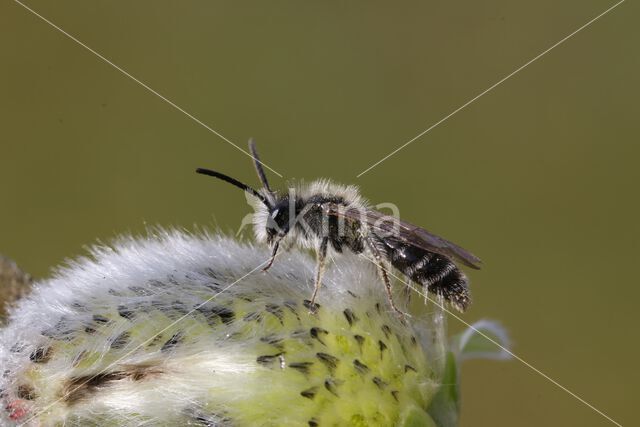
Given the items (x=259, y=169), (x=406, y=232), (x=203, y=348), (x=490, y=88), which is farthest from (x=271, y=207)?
(x=490, y=88)

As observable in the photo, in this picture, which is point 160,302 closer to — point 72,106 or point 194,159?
point 194,159

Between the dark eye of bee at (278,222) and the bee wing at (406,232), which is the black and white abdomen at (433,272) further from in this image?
the dark eye of bee at (278,222)

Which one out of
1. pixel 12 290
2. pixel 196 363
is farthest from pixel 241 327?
pixel 12 290

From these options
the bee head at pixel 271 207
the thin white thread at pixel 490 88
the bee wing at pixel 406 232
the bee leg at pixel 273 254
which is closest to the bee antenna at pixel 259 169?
the bee head at pixel 271 207

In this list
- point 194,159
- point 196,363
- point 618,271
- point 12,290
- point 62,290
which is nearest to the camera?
point 196,363

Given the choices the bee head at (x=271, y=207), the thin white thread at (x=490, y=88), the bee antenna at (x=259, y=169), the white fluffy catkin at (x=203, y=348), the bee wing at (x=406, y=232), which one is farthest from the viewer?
the thin white thread at (x=490, y=88)

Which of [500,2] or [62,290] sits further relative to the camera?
[500,2]
